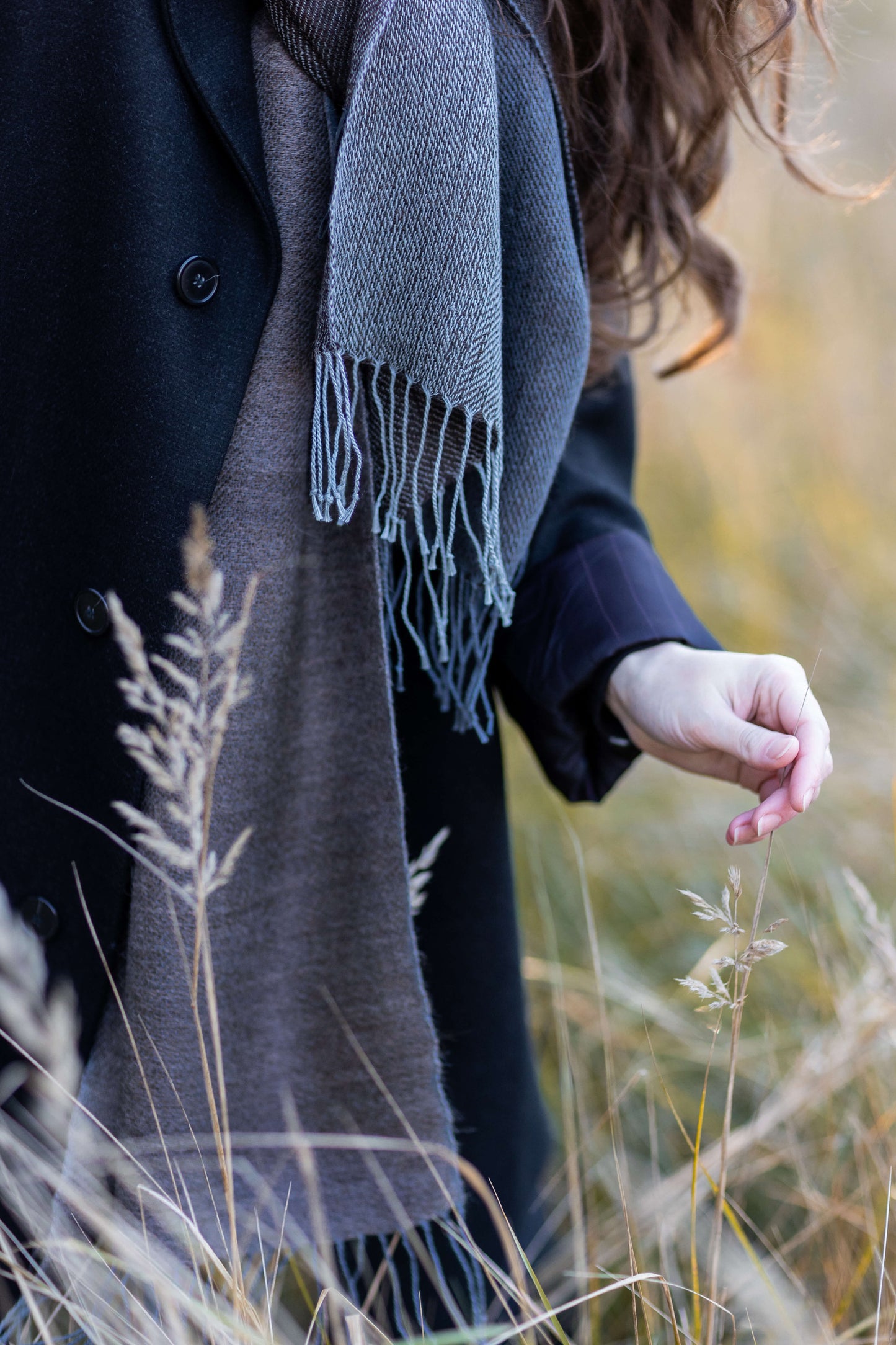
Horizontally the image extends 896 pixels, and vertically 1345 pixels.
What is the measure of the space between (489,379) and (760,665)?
30cm

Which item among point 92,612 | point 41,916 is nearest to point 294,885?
point 41,916

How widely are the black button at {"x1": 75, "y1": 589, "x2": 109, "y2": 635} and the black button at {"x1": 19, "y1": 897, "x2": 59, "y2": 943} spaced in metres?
0.23

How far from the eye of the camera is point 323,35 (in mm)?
709

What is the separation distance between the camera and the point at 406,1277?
1.17 m

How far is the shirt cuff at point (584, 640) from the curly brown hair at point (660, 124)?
0.22 meters

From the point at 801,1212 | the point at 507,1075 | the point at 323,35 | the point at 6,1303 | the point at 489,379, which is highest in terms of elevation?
the point at 323,35

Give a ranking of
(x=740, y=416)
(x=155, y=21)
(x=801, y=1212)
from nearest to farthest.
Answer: (x=155, y=21)
(x=801, y=1212)
(x=740, y=416)

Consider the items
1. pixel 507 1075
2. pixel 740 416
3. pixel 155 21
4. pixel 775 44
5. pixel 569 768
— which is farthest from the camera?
pixel 740 416

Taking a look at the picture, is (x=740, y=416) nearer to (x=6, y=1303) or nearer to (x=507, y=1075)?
(x=507, y=1075)

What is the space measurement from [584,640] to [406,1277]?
80 cm

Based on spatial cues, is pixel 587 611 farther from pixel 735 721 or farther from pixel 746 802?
pixel 746 802

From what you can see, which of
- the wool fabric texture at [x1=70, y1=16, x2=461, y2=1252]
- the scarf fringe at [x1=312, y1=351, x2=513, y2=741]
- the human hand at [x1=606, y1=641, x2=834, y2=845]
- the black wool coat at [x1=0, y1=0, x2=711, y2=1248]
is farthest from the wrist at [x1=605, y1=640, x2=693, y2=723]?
the black wool coat at [x1=0, y1=0, x2=711, y2=1248]

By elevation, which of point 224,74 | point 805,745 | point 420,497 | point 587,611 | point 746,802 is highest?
point 224,74

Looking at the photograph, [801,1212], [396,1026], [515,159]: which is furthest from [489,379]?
[801,1212]
